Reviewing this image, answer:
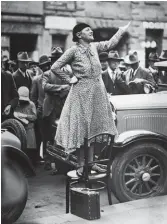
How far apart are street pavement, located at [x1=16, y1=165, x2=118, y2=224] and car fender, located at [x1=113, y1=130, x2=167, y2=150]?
2.24ft

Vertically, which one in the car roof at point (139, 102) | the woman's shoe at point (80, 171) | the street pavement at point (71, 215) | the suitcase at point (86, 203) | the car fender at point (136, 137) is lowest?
the street pavement at point (71, 215)

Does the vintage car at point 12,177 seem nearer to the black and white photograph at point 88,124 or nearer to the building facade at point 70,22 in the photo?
the black and white photograph at point 88,124

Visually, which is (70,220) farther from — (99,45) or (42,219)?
(99,45)

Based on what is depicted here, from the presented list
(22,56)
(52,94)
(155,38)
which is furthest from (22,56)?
(155,38)

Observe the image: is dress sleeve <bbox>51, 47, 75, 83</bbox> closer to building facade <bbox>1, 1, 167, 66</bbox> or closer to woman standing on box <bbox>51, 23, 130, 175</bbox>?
woman standing on box <bbox>51, 23, 130, 175</bbox>

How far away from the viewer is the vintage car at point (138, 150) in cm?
473

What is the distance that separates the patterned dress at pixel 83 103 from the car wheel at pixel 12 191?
813 mm

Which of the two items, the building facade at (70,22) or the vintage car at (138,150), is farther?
the vintage car at (138,150)

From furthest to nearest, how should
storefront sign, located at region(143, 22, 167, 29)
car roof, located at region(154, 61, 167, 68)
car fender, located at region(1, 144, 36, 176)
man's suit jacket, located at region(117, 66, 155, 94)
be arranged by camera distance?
1. man's suit jacket, located at region(117, 66, 155, 94)
2. car roof, located at region(154, 61, 167, 68)
3. storefront sign, located at region(143, 22, 167, 29)
4. car fender, located at region(1, 144, 36, 176)

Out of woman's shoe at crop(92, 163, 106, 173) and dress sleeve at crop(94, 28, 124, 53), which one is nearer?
woman's shoe at crop(92, 163, 106, 173)

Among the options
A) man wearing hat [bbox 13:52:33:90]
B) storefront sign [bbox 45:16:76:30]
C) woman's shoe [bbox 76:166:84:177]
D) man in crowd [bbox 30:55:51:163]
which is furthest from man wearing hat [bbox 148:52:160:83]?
woman's shoe [bbox 76:166:84:177]

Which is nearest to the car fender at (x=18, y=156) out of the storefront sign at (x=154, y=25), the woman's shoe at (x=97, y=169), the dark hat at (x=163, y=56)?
the woman's shoe at (x=97, y=169)

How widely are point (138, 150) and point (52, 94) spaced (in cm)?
180

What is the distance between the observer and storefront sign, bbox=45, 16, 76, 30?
4758 millimetres
